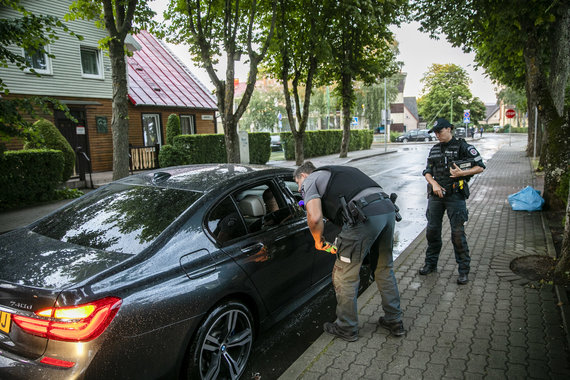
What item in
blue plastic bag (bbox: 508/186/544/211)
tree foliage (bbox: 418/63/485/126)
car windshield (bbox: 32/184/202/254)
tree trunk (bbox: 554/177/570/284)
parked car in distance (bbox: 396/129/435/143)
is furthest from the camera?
tree foliage (bbox: 418/63/485/126)

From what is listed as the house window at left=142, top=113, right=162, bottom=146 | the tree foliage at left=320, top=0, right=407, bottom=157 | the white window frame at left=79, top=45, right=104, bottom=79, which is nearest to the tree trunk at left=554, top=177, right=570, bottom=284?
the tree foliage at left=320, top=0, right=407, bottom=157

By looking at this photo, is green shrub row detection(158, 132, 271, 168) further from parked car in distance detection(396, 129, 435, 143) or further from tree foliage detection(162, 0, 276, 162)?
parked car in distance detection(396, 129, 435, 143)

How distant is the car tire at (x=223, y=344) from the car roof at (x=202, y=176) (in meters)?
0.94

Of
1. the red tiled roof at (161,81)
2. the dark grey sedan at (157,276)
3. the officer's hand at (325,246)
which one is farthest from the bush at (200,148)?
the officer's hand at (325,246)

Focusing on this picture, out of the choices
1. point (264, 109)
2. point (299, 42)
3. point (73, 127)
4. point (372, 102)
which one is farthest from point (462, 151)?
point (264, 109)

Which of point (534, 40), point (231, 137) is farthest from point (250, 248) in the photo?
point (534, 40)

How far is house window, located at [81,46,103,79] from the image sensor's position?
59.9ft

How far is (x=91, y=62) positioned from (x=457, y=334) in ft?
64.9

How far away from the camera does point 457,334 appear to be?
336 cm

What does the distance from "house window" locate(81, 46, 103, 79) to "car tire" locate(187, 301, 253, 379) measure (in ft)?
60.3

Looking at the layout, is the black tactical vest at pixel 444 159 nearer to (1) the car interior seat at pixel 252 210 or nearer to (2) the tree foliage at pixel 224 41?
(1) the car interior seat at pixel 252 210

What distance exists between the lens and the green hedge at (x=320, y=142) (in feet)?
81.7

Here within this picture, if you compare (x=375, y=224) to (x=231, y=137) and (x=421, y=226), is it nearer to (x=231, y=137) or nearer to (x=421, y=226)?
(x=421, y=226)

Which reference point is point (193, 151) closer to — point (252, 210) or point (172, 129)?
point (172, 129)
